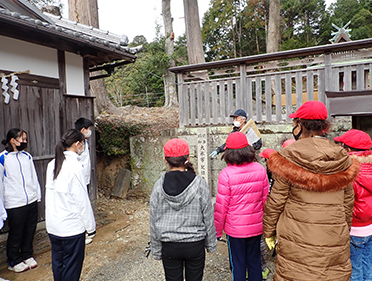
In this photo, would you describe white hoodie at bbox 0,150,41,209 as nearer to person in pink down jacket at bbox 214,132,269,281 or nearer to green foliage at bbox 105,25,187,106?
person in pink down jacket at bbox 214,132,269,281

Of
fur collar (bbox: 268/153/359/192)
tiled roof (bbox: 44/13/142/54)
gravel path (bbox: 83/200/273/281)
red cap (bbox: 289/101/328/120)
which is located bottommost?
gravel path (bbox: 83/200/273/281)

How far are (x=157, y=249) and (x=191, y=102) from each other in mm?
4722

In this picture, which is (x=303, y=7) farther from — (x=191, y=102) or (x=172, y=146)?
(x=172, y=146)

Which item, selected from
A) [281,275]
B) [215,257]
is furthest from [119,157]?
[281,275]

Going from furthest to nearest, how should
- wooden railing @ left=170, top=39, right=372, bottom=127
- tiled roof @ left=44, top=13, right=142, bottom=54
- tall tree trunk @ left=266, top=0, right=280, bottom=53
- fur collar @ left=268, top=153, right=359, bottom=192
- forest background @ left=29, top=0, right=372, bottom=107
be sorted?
forest background @ left=29, top=0, right=372, bottom=107, tall tree trunk @ left=266, top=0, right=280, bottom=53, tiled roof @ left=44, top=13, right=142, bottom=54, wooden railing @ left=170, top=39, right=372, bottom=127, fur collar @ left=268, top=153, right=359, bottom=192

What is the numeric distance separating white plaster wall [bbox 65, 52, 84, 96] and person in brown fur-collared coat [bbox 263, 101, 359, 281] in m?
5.10

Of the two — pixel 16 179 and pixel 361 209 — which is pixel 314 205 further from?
pixel 16 179

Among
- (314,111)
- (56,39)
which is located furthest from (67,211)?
(56,39)

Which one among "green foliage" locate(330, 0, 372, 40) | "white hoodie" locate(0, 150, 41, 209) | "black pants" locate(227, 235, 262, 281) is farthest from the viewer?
"green foliage" locate(330, 0, 372, 40)

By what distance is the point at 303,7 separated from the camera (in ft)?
62.5

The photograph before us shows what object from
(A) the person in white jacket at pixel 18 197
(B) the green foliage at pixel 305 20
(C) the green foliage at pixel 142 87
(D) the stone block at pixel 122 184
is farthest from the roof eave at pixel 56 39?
(B) the green foliage at pixel 305 20

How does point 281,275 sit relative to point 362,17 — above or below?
below

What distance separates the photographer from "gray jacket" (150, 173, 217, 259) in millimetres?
2305

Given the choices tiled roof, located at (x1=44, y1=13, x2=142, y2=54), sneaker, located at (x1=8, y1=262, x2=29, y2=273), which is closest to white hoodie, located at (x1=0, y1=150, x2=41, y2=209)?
sneaker, located at (x1=8, y1=262, x2=29, y2=273)
